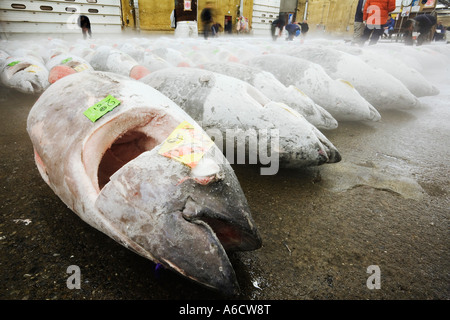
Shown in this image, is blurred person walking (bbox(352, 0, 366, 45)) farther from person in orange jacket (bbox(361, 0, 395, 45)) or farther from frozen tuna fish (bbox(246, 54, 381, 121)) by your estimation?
frozen tuna fish (bbox(246, 54, 381, 121))

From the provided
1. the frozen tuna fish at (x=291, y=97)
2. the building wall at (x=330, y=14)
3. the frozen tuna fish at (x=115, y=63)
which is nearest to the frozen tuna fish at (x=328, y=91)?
the frozen tuna fish at (x=291, y=97)

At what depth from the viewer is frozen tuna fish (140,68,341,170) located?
1.81 m

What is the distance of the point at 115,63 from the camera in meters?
3.51

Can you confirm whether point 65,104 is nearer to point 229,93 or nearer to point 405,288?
point 229,93

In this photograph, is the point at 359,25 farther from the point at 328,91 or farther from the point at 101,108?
the point at 101,108

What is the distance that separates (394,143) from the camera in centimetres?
294

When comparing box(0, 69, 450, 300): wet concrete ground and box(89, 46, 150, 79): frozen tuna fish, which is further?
box(89, 46, 150, 79): frozen tuna fish

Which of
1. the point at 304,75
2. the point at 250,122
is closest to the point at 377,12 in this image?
the point at 304,75

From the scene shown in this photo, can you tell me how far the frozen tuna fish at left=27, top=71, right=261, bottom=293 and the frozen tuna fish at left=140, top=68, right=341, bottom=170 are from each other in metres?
0.50

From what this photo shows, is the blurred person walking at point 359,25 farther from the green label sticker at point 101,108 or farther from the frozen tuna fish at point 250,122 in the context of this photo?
the green label sticker at point 101,108

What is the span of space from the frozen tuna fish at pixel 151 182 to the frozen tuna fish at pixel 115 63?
1895 mm

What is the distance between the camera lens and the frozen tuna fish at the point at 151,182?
0.95 meters

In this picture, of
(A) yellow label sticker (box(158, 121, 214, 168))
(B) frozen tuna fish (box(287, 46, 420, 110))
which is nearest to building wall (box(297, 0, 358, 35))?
(B) frozen tuna fish (box(287, 46, 420, 110))
